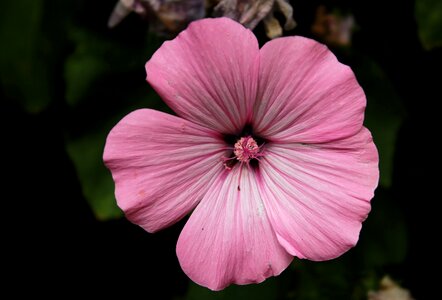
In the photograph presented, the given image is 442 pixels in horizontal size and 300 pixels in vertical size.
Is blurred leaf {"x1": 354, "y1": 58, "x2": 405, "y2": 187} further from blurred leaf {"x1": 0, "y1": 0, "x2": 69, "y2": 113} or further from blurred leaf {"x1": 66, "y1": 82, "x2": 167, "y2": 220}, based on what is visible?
blurred leaf {"x1": 0, "y1": 0, "x2": 69, "y2": 113}

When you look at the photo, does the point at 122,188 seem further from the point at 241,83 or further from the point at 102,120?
the point at 102,120

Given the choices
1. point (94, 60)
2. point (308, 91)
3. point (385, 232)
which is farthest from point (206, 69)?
point (385, 232)

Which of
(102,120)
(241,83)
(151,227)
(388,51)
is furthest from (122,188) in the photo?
(388,51)

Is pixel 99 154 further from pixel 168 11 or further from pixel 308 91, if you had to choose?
pixel 308 91

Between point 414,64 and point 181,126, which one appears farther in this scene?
point 414,64

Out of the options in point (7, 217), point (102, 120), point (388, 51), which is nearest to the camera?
point (102, 120)

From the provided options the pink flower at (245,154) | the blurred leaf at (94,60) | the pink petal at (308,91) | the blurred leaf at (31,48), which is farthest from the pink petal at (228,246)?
the blurred leaf at (31,48)
